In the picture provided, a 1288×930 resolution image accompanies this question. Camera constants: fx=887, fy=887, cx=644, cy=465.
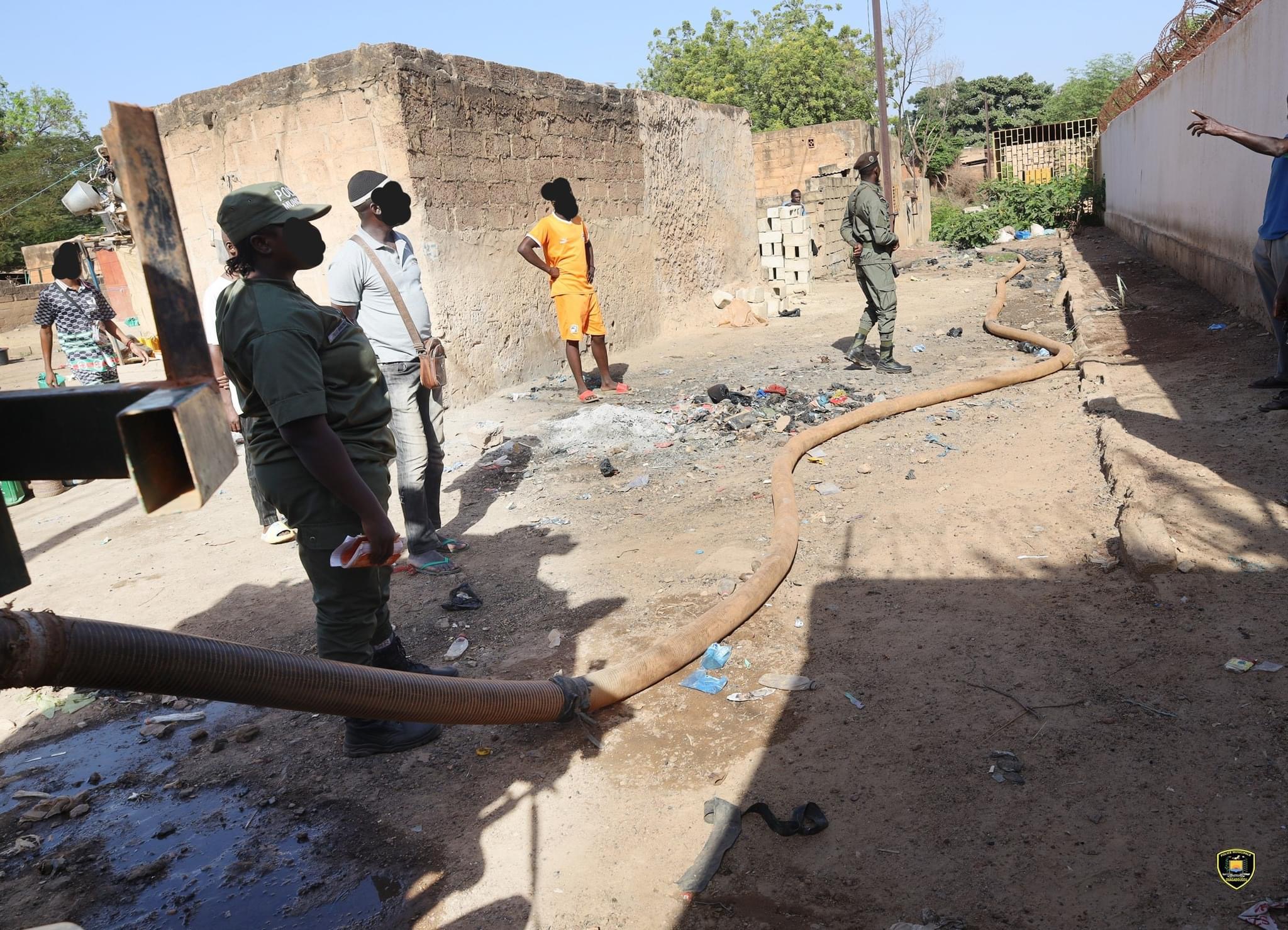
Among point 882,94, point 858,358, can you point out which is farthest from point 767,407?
point 882,94

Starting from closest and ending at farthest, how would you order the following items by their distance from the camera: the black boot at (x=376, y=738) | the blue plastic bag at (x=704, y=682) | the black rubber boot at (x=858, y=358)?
the black boot at (x=376, y=738) → the blue plastic bag at (x=704, y=682) → the black rubber boot at (x=858, y=358)

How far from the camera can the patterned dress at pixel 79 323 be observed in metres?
6.77

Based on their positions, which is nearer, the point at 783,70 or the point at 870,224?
the point at 870,224

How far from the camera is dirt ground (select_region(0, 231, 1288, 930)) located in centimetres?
213

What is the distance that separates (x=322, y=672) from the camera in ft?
6.68

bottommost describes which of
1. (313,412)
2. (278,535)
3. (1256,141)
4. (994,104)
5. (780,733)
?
(780,733)

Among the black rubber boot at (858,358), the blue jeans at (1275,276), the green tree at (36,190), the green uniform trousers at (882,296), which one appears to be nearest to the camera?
the blue jeans at (1275,276)

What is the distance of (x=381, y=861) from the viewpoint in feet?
7.89

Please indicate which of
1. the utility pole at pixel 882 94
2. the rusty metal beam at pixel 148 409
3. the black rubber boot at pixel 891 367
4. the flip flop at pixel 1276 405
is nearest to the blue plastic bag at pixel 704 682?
the rusty metal beam at pixel 148 409

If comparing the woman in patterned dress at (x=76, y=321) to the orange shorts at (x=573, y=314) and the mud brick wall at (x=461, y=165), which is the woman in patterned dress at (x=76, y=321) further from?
the orange shorts at (x=573, y=314)

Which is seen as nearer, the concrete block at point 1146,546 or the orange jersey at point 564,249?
the concrete block at point 1146,546

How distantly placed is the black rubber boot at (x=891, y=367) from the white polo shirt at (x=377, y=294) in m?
4.75

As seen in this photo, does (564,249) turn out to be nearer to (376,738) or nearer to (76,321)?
(76,321)

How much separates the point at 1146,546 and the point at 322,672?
2.96m
